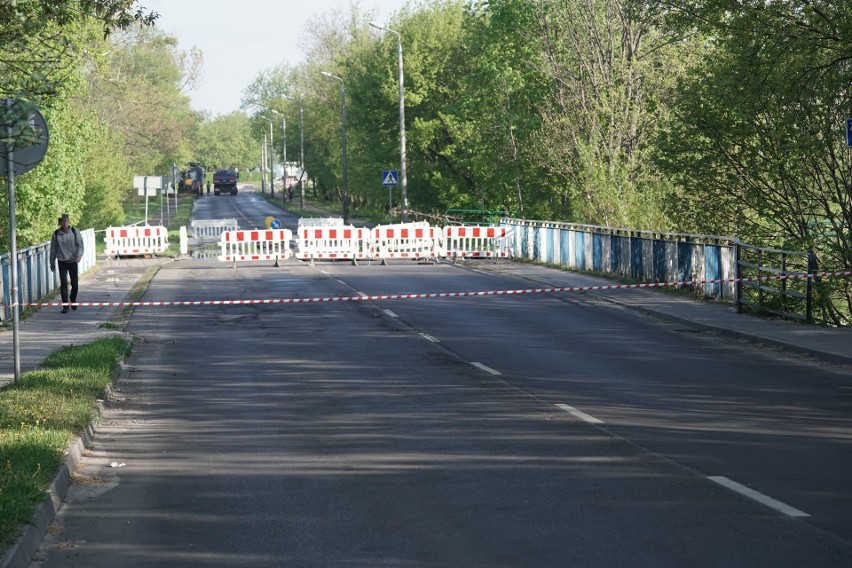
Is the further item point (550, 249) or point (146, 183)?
point (146, 183)

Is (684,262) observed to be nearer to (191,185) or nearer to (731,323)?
(731,323)

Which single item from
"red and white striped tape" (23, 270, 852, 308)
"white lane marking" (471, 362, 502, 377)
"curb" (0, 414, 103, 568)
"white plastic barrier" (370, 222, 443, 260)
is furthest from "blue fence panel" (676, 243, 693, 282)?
"curb" (0, 414, 103, 568)

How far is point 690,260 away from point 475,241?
55.8 feet

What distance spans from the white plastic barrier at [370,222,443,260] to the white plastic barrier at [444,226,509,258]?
1.72 ft

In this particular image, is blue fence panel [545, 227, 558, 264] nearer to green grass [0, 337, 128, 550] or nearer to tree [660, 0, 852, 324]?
tree [660, 0, 852, 324]

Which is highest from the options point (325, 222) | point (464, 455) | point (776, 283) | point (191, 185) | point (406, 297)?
point (191, 185)

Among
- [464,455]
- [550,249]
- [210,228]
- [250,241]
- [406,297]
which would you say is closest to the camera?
[464,455]

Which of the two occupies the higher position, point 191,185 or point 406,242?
point 191,185

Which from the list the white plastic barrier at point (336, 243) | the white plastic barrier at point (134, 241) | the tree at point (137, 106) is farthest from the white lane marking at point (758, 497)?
the tree at point (137, 106)

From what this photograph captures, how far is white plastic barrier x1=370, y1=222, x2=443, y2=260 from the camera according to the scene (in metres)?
42.1

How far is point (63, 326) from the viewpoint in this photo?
72.5 ft

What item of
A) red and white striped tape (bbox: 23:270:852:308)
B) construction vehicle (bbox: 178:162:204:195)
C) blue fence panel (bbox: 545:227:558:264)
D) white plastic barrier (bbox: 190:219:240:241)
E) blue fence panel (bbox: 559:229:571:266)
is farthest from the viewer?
construction vehicle (bbox: 178:162:204:195)

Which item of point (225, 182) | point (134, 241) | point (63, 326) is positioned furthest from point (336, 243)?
point (225, 182)

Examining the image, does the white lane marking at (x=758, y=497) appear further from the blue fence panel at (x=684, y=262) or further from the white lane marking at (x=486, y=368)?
the blue fence panel at (x=684, y=262)
